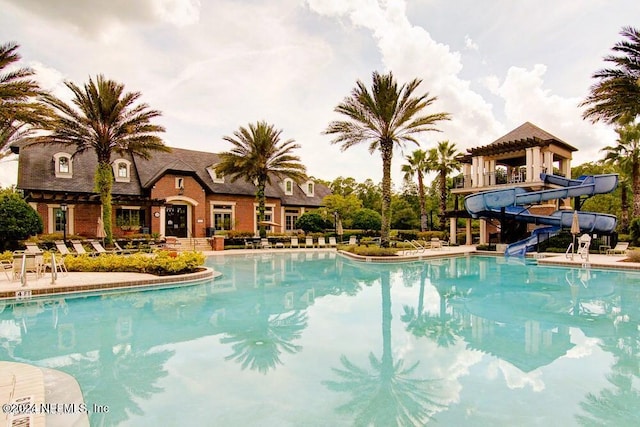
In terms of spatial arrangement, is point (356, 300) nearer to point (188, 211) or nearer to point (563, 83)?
point (563, 83)

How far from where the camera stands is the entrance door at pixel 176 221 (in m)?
28.7

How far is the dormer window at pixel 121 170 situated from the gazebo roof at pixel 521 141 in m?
28.1

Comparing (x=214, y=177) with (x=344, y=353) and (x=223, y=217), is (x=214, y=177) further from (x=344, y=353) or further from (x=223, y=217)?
(x=344, y=353)

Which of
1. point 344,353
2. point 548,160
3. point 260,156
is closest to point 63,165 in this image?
point 260,156

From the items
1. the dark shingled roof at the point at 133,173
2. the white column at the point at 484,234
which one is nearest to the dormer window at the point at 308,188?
the dark shingled roof at the point at 133,173

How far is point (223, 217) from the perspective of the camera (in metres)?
31.9

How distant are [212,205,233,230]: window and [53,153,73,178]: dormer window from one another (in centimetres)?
1063

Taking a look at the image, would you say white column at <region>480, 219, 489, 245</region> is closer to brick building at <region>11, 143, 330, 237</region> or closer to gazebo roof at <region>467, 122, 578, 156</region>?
gazebo roof at <region>467, 122, 578, 156</region>

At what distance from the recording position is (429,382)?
16.9ft

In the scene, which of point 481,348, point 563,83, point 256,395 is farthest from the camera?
point 563,83

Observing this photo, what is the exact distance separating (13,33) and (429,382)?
20.9 m

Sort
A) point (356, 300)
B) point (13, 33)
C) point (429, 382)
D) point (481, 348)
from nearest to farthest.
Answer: point (429, 382) < point (481, 348) < point (356, 300) < point (13, 33)

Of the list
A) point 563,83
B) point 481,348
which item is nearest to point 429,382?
point 481,348

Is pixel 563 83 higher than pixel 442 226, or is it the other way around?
pixel 563 83
